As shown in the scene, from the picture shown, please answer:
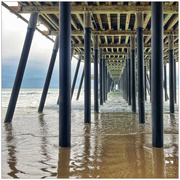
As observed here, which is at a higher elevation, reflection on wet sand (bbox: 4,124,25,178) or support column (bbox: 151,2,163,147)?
support column (bbox: 151,2,163,147)

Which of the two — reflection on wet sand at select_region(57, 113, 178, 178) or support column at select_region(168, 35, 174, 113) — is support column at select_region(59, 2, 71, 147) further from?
support column at select_region(168, 35, 174, 113)

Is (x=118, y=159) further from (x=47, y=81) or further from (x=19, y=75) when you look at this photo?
(x=47, y=81)

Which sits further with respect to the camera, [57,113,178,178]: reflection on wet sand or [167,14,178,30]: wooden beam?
[167,14,178,30]: wooden beam

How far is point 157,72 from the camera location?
425 cm

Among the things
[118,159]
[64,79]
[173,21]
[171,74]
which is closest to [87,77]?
[64,79]

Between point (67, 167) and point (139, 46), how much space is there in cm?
612

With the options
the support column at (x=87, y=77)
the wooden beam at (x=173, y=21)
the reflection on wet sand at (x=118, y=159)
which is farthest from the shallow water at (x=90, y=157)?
the wooden beam at (x=173, y=21)

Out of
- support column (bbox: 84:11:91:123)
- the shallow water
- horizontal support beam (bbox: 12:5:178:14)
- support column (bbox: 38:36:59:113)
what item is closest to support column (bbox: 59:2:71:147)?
the shallow water

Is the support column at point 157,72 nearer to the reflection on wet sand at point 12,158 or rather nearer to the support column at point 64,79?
the support column at point 64,79

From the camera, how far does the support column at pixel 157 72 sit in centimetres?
419

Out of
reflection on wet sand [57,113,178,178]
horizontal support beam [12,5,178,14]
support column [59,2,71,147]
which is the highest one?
horizontal support beam [12,5,178,14]

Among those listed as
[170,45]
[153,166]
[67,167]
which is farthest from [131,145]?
[170,45]

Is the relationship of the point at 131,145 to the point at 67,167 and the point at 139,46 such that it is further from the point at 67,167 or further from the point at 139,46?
the point at 139,46

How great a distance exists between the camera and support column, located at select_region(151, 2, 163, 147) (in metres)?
4.19
